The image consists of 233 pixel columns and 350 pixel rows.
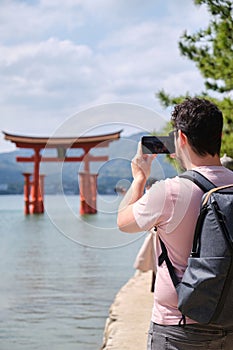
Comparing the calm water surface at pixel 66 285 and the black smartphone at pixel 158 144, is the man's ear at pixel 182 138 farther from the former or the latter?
the calm water surface at pixel 66 285

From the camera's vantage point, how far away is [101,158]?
2.18 m

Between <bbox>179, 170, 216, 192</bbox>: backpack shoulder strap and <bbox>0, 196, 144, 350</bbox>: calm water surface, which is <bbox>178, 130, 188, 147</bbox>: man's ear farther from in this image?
<bbox>0, 196, 144, 350</bbox>: calm water surface

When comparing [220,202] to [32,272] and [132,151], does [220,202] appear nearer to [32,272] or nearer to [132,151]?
[132,151]

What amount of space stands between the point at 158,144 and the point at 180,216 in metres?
0.21

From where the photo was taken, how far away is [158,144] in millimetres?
1812

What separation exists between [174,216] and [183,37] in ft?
21.9

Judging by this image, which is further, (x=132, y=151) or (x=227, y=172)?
(x=132, y=151)

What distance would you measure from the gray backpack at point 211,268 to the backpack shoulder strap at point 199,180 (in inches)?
1.3

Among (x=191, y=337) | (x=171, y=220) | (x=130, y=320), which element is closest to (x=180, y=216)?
(x=171, y=220)

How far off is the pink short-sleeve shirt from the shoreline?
7.47 ft

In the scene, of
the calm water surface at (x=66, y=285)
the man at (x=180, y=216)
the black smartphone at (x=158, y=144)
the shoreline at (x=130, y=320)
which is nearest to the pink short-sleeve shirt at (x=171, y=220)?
the man at (x=180, y=216)

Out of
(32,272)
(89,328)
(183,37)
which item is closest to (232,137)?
(183,37)

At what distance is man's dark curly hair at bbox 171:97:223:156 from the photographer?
5.66 feet

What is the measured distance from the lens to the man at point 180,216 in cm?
170
